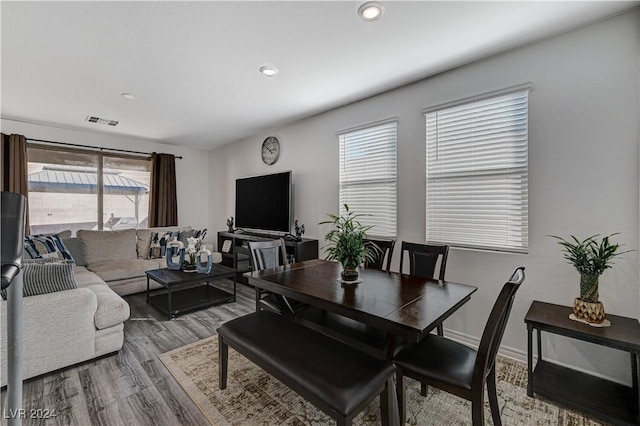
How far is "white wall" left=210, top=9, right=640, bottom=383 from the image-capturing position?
1983mm

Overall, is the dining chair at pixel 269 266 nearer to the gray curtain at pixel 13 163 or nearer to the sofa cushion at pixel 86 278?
the sofa cushion at pixel 86 278

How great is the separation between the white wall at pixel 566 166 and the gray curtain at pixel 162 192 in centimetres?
464

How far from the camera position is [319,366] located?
1.46 meters

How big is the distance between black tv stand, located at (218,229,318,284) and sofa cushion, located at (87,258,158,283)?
3.75ft

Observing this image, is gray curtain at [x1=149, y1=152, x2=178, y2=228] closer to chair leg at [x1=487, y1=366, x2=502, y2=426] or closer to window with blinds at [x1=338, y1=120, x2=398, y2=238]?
window with blinds at [x1=338, y1=120, x2=398, y2=238]

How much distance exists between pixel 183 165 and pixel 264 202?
2490mm

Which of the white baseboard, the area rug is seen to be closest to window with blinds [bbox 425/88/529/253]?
the white baseboard

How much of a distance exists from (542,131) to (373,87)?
1611mm

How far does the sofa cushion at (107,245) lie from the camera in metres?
4.18

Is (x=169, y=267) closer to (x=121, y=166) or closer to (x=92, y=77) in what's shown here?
(x=92, y=77)

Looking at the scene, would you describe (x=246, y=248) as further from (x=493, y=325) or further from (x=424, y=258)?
(x=493, y=325)

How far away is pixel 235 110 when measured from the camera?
3.83 metres

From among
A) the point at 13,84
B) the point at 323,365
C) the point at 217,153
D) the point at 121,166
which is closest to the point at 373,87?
the point at 323,365

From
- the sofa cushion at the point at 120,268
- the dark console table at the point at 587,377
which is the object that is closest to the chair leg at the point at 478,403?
the dark console table at the point at 587,377
